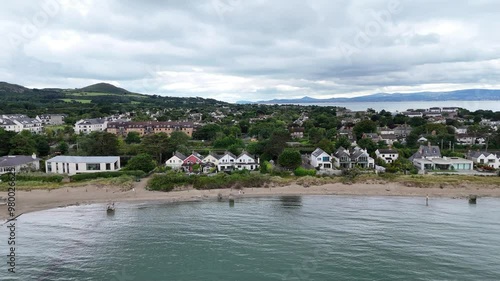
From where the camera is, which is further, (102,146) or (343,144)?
(343,144)

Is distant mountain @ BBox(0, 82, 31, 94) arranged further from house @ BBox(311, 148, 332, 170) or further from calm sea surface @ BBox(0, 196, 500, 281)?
calm sea surface @ BBox(0, 196, 500, 281)

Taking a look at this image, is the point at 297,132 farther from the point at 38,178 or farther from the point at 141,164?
the point at 38,178

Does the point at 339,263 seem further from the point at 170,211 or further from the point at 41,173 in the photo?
the point at 41,173

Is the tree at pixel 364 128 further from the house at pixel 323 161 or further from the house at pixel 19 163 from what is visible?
the house at pixel 19 163

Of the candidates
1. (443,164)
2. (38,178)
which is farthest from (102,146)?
(443,164)

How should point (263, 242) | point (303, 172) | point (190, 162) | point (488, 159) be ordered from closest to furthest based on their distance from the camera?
1. point (263, 242)
2. point (303, 172)
3. point (190, 162)
4. point (488, 159)
